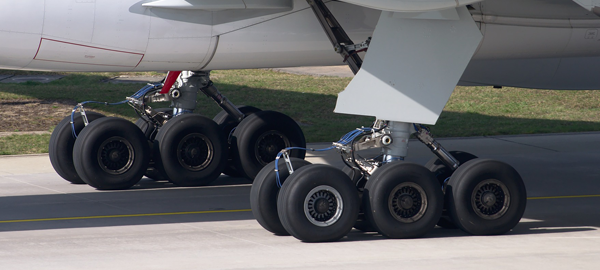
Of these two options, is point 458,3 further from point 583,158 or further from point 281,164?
point 583,158

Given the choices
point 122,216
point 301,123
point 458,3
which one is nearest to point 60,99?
point 301,123

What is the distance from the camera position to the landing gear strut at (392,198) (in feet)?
25.8

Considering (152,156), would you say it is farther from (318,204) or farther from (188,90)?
(318,204)

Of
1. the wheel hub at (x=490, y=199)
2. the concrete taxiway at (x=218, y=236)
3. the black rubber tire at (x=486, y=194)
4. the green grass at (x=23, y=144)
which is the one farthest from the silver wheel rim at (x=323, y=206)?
the green grass at (x=23, y=144)

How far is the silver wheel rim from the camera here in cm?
786

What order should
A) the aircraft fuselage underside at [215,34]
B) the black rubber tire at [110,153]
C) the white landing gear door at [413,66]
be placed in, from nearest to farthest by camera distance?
the white landing gear door at [413,66]
the aircraft fuselage underside at [215,34]
the black rubber tire at [110,153]

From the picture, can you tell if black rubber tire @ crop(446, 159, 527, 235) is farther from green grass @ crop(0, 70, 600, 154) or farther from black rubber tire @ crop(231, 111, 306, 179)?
green grass @ crop(0, 70, 600, 154)

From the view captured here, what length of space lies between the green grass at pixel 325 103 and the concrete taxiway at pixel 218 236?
15.5 feet

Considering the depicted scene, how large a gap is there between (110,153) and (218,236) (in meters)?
3.21

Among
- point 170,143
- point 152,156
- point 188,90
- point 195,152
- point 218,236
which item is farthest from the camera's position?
point 188,90

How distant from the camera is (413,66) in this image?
8.36 metres

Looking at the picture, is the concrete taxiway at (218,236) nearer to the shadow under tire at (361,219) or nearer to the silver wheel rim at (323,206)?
the shadow under tire at (361,219)

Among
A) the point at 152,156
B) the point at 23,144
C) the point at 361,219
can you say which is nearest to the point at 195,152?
the point at 152,156

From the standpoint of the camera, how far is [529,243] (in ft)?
26.3
